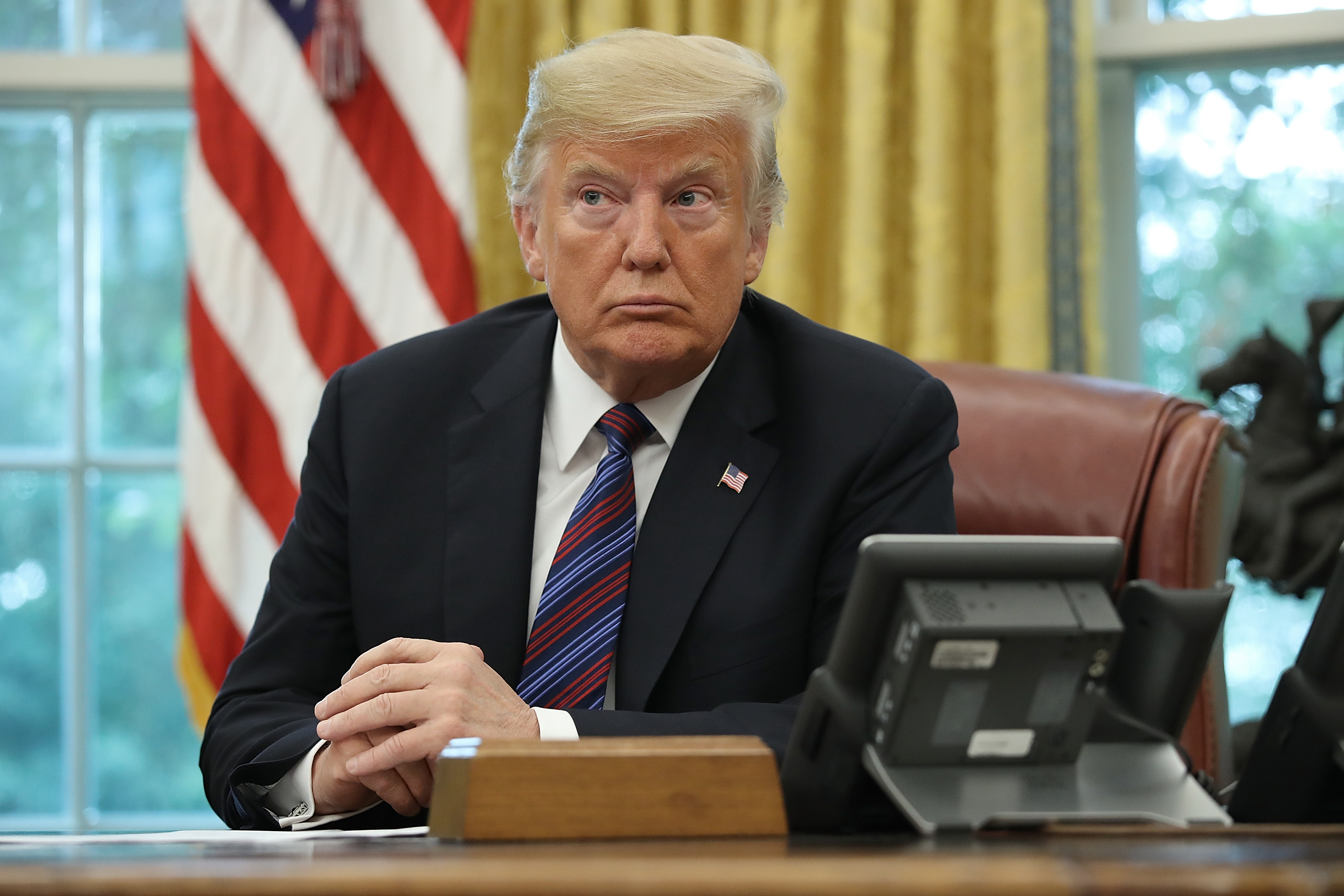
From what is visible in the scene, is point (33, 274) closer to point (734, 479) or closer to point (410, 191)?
point (410, 191)

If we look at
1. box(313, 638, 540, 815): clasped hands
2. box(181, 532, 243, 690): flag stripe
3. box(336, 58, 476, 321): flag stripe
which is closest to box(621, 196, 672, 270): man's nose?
box(313, 638, 540, 815): clasped hands

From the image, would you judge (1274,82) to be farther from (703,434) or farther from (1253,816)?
(1253,816)

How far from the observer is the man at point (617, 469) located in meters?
1.45

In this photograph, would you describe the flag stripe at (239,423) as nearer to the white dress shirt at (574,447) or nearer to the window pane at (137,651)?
the window pane at (137,651)

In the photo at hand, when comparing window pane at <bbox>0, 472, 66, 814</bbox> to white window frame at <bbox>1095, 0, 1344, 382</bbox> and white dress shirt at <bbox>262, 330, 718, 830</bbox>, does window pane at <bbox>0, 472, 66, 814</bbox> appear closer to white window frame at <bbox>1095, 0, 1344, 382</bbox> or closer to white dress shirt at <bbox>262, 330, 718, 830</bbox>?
white dress shirt at <bbox>262, 330, 718, 830</bbox>

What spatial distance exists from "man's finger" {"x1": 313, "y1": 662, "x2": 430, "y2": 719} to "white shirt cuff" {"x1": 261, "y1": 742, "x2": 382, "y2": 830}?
0.13 metres

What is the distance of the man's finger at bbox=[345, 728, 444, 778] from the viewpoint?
1.15m

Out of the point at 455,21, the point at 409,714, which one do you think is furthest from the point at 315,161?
the point at 409,714

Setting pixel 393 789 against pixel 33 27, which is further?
pixel 33 27

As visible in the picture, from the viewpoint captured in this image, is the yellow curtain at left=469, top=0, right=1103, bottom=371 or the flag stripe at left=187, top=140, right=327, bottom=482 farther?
the flag stripe at left=187, top=140, right=327, bottom=482

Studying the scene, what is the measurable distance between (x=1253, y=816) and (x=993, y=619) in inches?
13.7

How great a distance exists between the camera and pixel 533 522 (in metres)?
1.55

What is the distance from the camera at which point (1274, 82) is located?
2.75 metres

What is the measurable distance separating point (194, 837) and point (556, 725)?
39cm
